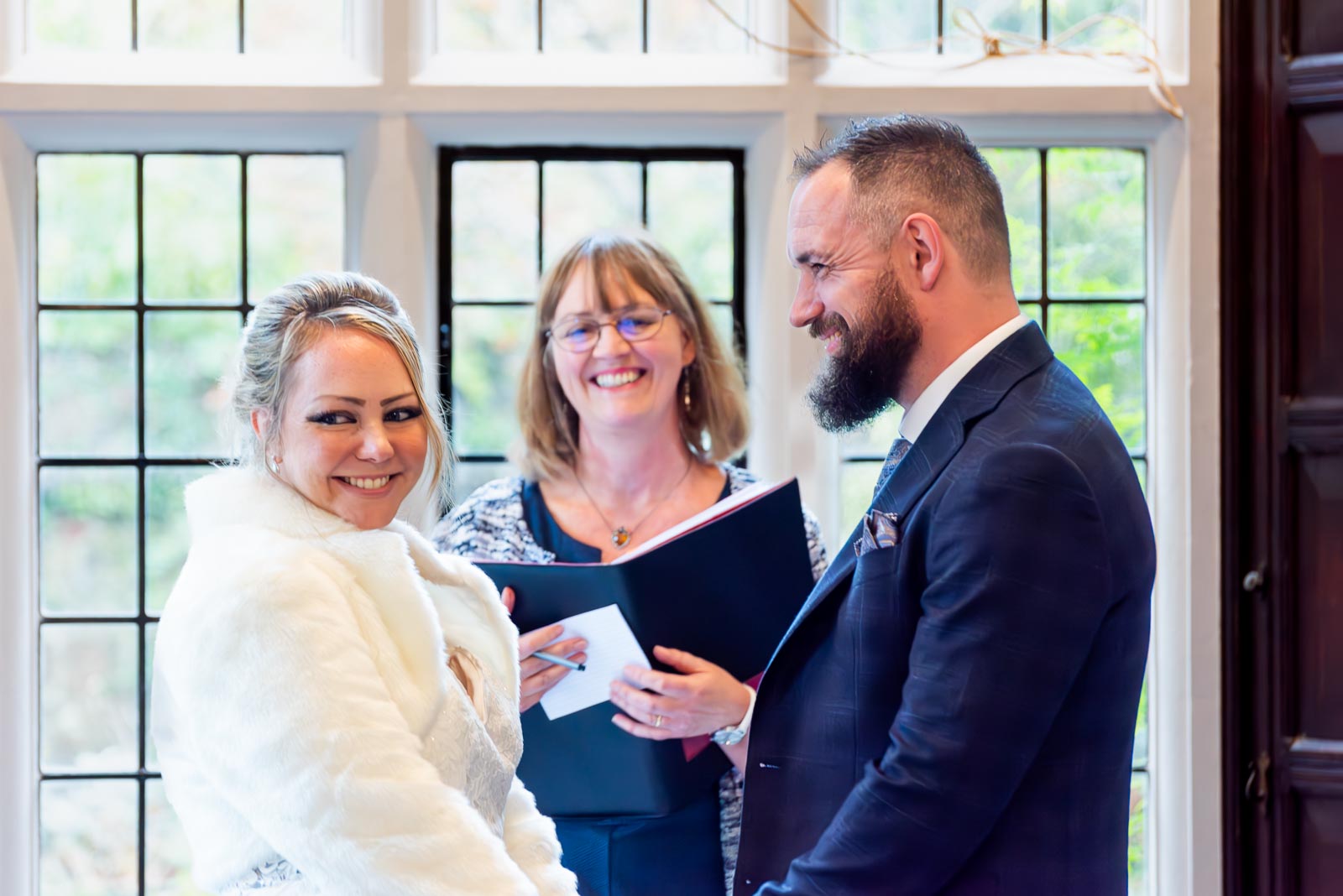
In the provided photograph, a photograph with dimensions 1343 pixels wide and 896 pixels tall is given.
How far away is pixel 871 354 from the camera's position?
1477mm

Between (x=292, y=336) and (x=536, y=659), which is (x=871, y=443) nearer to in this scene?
(x=536, y=659)

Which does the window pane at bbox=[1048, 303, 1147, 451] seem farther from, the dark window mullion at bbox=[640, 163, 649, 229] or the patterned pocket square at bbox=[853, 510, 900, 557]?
the patterned pocket square at bbox=[853, 510, 900, 557]

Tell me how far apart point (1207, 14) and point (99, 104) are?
2.31m

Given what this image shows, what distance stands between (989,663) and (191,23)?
7.62 ft

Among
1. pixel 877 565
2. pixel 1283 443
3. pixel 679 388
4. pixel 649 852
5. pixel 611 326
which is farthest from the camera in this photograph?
pixel 1283 443

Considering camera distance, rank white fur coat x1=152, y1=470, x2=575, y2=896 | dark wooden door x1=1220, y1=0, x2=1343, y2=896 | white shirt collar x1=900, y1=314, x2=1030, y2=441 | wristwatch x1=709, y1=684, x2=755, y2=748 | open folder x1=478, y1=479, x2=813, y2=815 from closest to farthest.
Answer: white fur coat x1=152, y1=470, x2=575, y2=896
white shirt collar x1=900, y1=314, x2=1030, y2=441
open folder x1=478, y1=479, x2=813, y2=815
wristwatch x1=709, y1=684, x2=755, y2=748
dark wooden door x1=1220, y1=0, x2=1343, y2=896

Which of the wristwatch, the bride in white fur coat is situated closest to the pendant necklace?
the wristwatch

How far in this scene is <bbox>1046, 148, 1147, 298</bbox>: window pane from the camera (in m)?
2.81

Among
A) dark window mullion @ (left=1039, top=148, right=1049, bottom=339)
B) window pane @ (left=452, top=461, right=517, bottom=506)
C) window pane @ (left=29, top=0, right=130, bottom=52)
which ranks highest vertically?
window pane @ (left=29, top=0, right=130, bottom=52)

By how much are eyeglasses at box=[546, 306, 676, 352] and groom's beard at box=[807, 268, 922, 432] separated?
628mm

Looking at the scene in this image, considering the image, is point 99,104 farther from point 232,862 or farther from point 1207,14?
point 1207,14

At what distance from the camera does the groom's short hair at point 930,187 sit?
145cm

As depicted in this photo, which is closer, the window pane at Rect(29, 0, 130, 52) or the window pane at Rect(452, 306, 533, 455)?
the window pane at Rect(29, 0, 130, 52)

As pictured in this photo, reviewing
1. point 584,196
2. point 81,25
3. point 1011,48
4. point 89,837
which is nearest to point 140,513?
point 89,837
